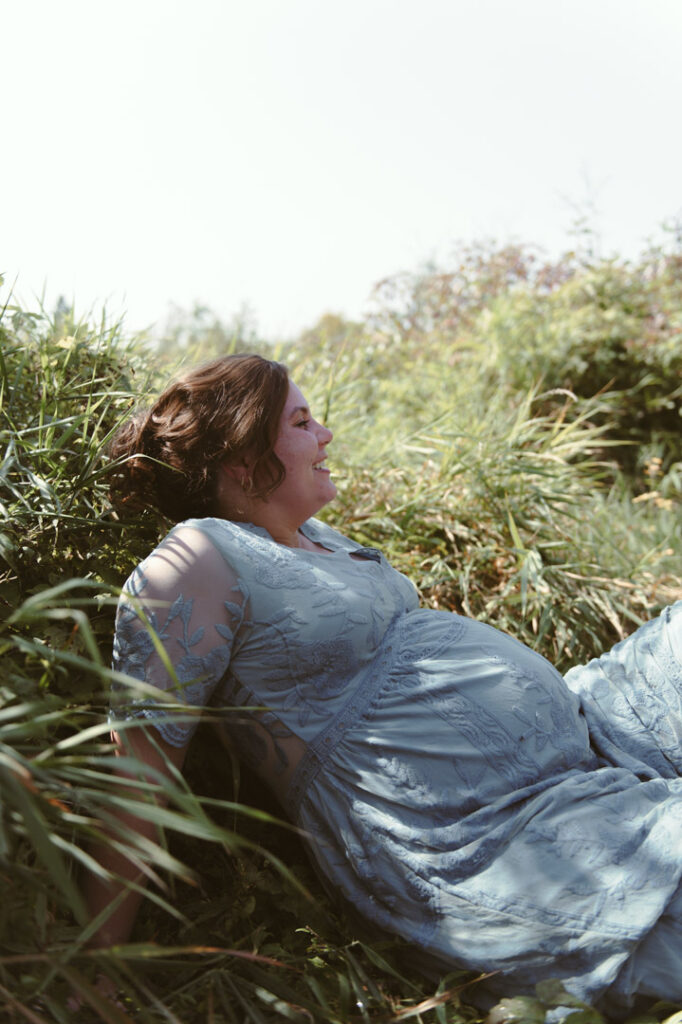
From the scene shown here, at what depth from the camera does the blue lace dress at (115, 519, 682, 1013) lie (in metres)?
1.50

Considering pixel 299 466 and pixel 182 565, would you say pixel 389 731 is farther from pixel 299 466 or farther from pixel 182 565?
pixel 299 466

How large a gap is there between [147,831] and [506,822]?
66cm

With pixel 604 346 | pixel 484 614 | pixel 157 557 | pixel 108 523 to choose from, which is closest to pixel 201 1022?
pixel 157 557

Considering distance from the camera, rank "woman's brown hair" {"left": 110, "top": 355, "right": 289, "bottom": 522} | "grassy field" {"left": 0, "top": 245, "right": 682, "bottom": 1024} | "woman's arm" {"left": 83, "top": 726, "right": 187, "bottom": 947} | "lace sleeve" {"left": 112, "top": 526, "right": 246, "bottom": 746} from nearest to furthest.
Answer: "grassy field" {"left": 0, "top": 245, "right": 682, "bottom": 1024} < "woman's arm" {"left": 83, "top": 726, "right": 187, "bottom": 947} < "lace sleeve" {"left": 112, "top": 526, "right": 246, "bottom": 746} < "woman's brown hair" {"left": 110, "top": 355, "right": 289, "bottom": 522}

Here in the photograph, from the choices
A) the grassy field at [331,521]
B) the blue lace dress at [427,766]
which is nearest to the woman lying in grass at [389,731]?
the blue lace dress at [427,766]

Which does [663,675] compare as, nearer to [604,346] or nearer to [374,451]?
[374,451]

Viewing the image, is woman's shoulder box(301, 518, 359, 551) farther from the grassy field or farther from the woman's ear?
the grassy field

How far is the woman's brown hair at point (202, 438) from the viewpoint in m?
1.97

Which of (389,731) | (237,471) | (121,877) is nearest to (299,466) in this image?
(237,471)

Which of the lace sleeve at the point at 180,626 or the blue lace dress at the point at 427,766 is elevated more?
the lace sleeve at the point at 180,626

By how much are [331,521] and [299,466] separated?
1217 mm

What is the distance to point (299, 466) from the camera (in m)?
2.03

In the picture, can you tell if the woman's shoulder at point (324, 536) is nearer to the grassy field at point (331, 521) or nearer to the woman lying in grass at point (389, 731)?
the woman lying in grass at point (389, 731)

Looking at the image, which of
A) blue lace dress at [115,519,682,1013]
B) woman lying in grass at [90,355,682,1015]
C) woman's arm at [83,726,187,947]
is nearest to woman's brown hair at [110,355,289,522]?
woman lying in grass at [90,355,682,1015]
